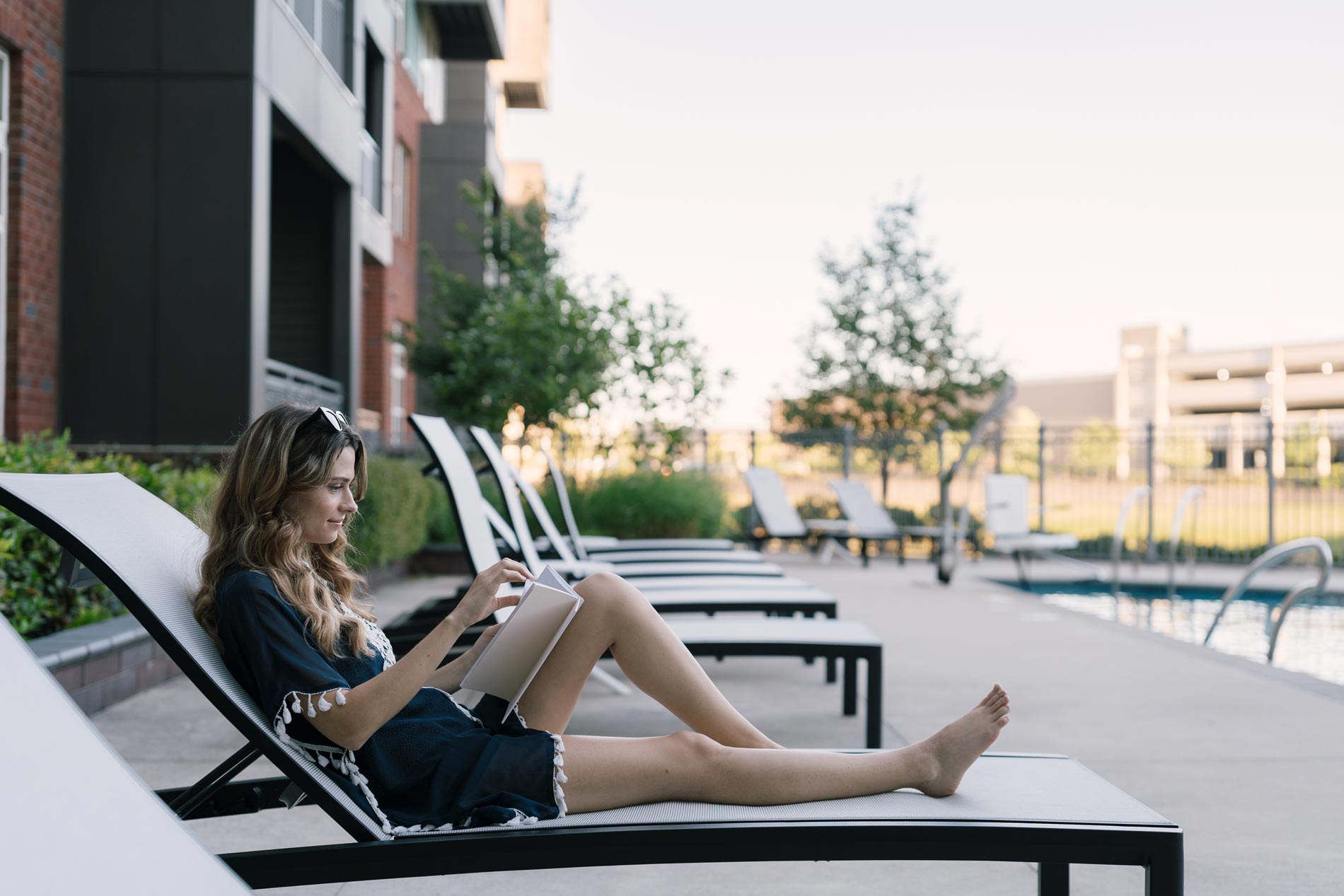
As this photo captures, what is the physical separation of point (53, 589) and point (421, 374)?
33.3ft

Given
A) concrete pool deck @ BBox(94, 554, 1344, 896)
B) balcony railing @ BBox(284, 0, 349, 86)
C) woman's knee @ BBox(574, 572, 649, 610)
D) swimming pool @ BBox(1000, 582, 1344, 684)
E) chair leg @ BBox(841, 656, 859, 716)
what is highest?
balcony railing @ BBox(284, 0, 349, 86)

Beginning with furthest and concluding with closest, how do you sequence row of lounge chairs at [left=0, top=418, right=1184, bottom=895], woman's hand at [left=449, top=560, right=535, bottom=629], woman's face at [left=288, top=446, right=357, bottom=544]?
Result: woman's face at [left=288, top=446, right=357, bottom=544] < woman's hand at [left=449, top=560, right=535, bottom=629] < row of lounge chairs at [left=0, top=418, right=1184, bottom=895]

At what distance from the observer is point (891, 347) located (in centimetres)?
1989

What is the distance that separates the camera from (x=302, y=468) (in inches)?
78.9

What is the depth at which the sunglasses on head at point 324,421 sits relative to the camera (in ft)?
6.65

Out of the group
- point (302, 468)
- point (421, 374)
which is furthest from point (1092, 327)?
point (302, 468)

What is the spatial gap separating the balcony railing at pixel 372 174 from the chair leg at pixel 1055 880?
11686 mm

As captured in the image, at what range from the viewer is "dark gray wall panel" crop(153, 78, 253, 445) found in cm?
770

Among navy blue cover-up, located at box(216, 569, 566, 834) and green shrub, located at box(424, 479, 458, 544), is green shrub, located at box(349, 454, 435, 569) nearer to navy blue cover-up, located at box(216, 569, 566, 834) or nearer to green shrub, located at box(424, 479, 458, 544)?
green shrub, located at box(424, 479, 458, 544)

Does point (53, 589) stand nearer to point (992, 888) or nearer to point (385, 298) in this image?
point (992, 888)

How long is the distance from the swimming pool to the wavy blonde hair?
18.8ft

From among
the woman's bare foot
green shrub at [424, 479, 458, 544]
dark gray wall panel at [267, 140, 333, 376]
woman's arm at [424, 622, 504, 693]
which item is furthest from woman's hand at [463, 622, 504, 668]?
dark gray wall panel at [267, 140, 333, 376]

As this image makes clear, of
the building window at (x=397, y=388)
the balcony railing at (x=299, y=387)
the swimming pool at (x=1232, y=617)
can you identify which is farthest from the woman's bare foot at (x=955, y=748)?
the building window at (x=397, y=388)

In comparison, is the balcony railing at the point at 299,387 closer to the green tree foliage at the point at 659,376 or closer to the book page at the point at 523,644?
the green tree foliage at the point at 659,376
